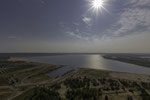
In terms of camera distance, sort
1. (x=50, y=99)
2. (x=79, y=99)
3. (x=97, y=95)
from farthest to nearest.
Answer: (x=97, y=95)
(x=79, y=99)
(x=50, y=99)

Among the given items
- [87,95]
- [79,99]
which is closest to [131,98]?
[87,95]

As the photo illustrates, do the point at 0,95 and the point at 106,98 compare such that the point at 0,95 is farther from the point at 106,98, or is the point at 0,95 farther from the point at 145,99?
the point at 145,99

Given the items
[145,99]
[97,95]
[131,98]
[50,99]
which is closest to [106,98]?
[97,95]

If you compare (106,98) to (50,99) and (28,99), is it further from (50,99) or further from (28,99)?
(28,99)

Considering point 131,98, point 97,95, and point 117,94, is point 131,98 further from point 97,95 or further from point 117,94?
point 97,95

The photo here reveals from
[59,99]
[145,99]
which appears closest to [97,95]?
[59,99]

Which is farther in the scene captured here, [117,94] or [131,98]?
[117,94]

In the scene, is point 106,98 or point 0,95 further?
point 0,95

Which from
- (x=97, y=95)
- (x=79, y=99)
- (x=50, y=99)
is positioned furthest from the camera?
(x=97, y=95)
